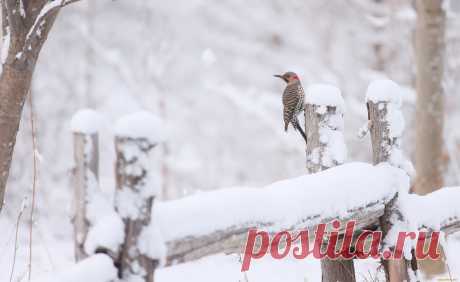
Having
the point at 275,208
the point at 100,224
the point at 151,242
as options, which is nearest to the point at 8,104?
the point at 100,224

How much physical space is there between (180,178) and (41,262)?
10.8m

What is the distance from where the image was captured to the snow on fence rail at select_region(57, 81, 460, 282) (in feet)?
6.76

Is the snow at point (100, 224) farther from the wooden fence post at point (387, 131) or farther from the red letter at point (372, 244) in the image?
the wooden fence post at point (387, 131)

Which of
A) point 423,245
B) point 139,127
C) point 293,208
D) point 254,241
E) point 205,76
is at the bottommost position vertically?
point 423,245

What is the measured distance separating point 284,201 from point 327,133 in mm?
814

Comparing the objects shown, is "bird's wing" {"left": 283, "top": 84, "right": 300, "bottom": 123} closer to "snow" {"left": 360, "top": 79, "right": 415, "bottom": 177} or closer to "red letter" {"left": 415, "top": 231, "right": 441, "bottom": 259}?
"snow" {"left": 360, "top": 79, "right": 415, "bottom": 177}

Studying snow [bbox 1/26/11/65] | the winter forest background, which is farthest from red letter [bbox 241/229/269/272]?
the winter forest background

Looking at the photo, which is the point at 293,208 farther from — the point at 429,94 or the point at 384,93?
the point at 429,94

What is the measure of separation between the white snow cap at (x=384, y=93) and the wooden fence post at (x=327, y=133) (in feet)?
0.61

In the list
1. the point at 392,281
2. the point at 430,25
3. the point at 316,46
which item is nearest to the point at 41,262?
the point at 392,281

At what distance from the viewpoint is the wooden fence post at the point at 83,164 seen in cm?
204

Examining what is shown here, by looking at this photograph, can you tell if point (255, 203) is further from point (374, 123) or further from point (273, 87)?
point (273, 87)

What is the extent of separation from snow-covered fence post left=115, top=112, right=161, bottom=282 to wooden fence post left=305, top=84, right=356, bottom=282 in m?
1.51

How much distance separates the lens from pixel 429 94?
6566 millimetres
